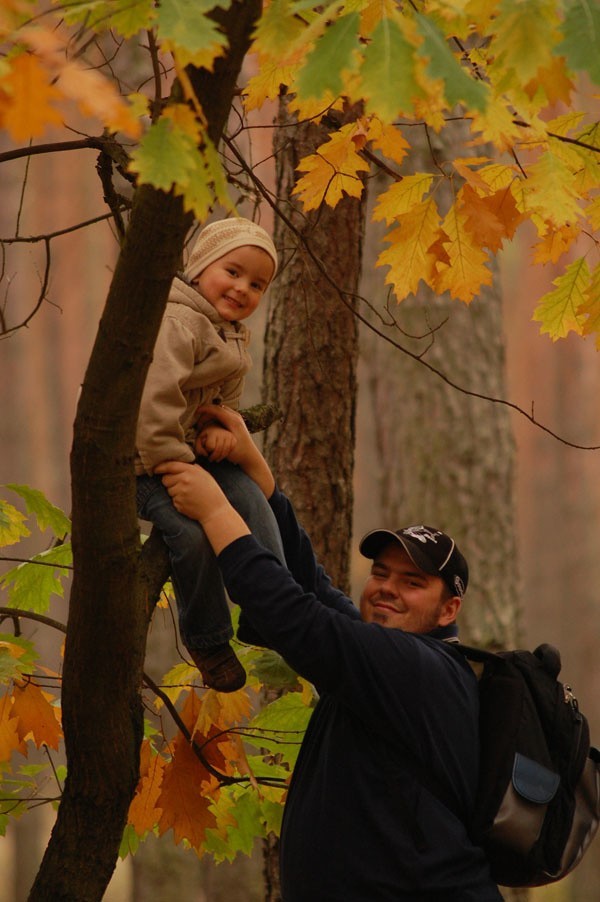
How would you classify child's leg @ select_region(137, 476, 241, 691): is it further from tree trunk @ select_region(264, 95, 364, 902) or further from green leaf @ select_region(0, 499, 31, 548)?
tree trunk @ select_region(264, 95, 364, 902)

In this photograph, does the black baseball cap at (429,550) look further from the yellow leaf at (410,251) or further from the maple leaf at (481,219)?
the maple leaf at (481,219)

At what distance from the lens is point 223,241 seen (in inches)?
107

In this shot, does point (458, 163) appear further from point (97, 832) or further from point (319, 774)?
point (97, 832)

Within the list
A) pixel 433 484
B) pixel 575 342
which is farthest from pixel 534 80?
pixel 575 342

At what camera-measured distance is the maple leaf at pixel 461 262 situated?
309cm

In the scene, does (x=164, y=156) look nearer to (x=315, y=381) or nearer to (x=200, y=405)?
(x=200, y=405)

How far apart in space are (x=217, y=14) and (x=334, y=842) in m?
1.77

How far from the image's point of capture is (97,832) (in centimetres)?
250

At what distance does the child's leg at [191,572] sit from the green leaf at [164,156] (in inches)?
41.4

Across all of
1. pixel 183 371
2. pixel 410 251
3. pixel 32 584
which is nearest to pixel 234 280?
pixel 183 371

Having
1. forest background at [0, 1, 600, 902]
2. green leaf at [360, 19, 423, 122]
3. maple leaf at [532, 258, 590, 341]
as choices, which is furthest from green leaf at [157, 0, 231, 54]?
forest background at [0, 1, 600, 902]

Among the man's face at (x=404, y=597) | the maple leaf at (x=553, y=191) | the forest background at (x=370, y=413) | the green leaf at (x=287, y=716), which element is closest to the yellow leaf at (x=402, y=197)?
the maple leaf at (x=553, y=191)

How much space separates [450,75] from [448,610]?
5.24 feet

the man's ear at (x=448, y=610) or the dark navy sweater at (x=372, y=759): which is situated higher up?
the man's ear at (x=448, y=610)
